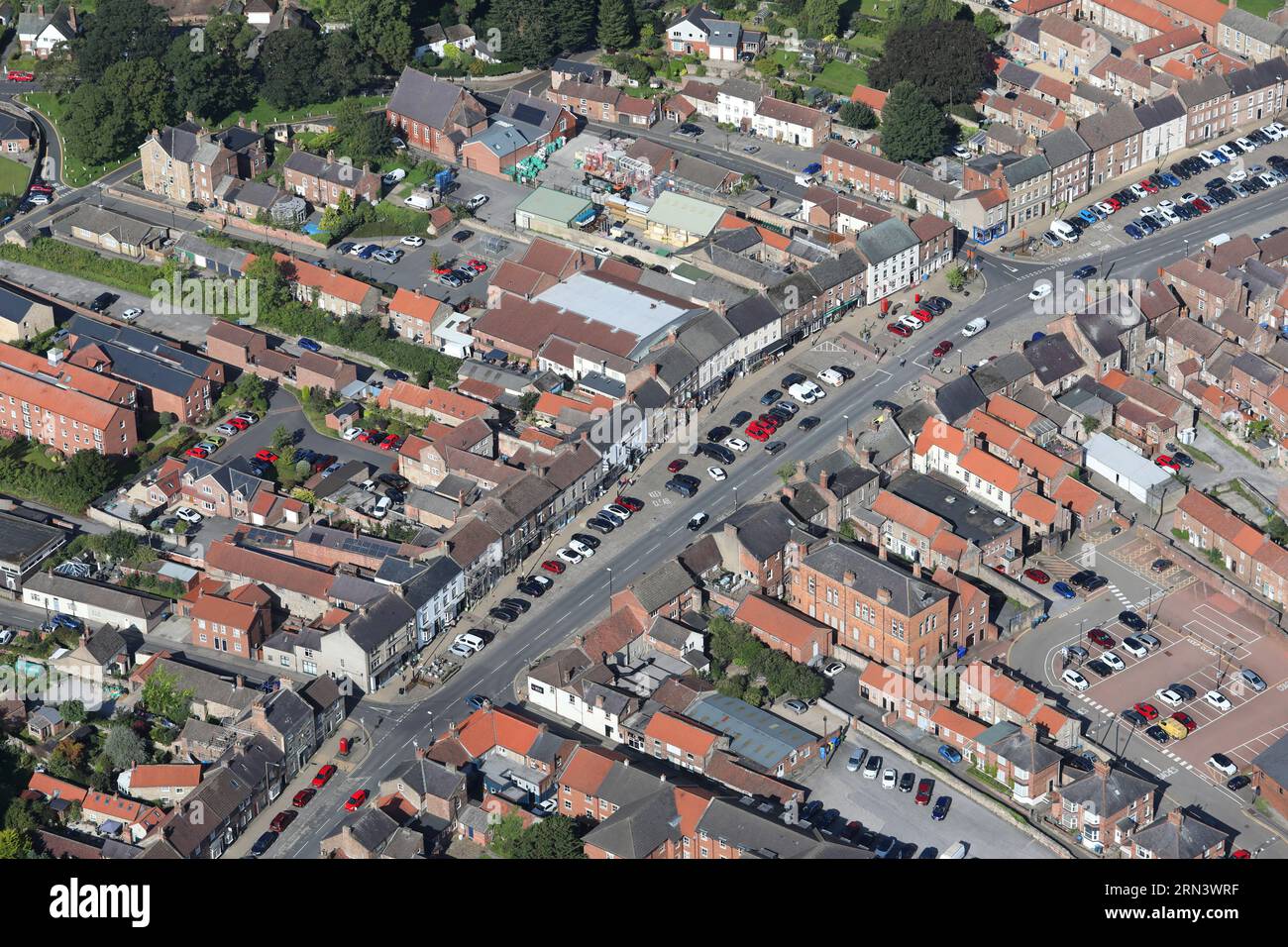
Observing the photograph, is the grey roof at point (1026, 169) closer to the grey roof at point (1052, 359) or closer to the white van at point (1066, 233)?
the white van at point (1066, 233)

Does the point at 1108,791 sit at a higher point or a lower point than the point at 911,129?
lower

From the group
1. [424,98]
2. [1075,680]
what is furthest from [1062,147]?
[1075,680]

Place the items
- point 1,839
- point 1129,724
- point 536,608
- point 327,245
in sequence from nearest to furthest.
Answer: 1. point 1,839
2. point 1129,724
3. point 536,608
4. point 327,245

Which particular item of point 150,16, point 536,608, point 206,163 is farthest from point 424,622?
point 150,16

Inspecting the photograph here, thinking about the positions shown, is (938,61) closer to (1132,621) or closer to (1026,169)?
(1026,169)

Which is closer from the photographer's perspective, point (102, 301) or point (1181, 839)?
point (1181, 839)

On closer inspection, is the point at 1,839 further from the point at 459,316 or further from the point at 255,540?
the point at 459,316

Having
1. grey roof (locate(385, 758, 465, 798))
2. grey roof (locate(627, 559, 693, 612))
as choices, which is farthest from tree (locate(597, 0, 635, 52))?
grey roof (locate(385, 758, 465, 798))
